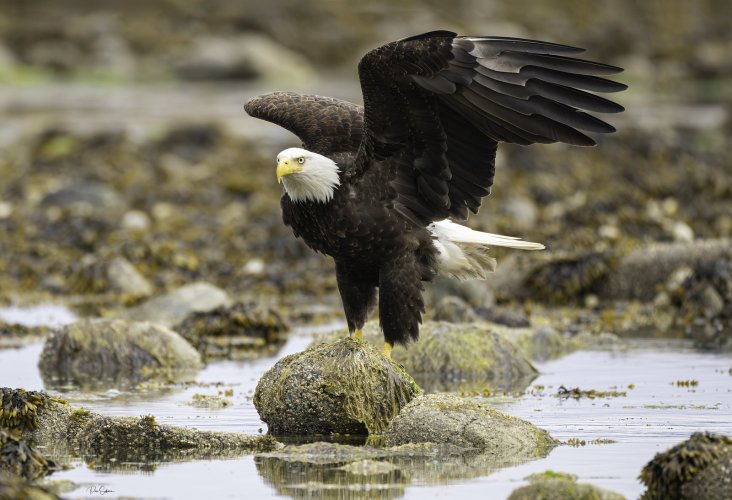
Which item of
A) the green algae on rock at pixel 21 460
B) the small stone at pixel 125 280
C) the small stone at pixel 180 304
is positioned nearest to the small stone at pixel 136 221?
the small stone at pixel 125 280

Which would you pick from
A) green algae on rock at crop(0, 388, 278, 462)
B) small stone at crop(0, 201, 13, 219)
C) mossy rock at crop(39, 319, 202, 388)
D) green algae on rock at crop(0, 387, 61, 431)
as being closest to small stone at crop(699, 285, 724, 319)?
mossy rock at crop(39, 319, 202, 388)

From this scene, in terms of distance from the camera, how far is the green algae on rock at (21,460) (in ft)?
17.9

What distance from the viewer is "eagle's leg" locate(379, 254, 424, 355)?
7.48 m

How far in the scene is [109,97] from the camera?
1378 inches

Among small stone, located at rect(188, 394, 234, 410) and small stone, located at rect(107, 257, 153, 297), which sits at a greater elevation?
small stone, located at rect(107, 257, 153, 297)

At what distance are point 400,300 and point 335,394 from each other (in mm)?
1012

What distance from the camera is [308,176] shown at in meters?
7.34

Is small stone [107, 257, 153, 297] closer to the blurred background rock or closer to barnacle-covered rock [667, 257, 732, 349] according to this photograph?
the blurred background rock

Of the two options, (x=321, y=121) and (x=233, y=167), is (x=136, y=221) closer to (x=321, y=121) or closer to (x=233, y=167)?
(x=233, y=167)

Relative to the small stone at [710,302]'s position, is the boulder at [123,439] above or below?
below

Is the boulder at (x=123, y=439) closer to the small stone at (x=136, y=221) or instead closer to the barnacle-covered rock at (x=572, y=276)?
the barnacle-covered rock at (x=572, y=276)

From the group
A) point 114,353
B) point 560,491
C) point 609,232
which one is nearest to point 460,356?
point 114,353

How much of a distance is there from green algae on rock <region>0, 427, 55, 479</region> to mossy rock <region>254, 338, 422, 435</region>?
140 cm

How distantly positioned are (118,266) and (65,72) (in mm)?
30457
